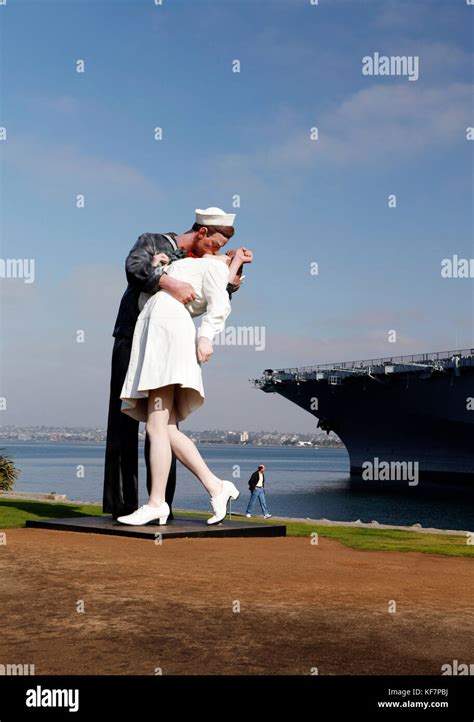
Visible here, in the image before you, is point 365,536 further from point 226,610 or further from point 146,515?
point 226,610

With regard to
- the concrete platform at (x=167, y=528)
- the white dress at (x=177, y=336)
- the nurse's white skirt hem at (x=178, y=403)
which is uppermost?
the white dress at (x=177, y=336)

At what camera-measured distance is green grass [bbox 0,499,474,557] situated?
10570 mm

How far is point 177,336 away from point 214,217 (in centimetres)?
190

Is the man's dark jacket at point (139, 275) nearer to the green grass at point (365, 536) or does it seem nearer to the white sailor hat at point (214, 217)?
the white sailor hat at point (214, 217)

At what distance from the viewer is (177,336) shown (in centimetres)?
1010

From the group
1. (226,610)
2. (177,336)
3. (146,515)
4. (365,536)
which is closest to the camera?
(226,610)

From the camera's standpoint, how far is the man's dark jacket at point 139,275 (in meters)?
10.7

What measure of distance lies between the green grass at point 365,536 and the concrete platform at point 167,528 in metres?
0.85

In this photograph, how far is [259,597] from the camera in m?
6.34

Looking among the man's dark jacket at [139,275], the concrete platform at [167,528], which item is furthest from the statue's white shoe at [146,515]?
the man's dark jacket at [139,275]

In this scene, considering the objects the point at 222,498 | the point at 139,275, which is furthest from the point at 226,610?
the point at 139,275

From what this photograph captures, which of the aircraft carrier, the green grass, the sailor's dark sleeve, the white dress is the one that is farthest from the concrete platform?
the aircraft carrier

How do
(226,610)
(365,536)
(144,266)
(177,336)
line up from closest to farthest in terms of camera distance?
(226,610)
(177,336)
(144,266)
(365,536)
